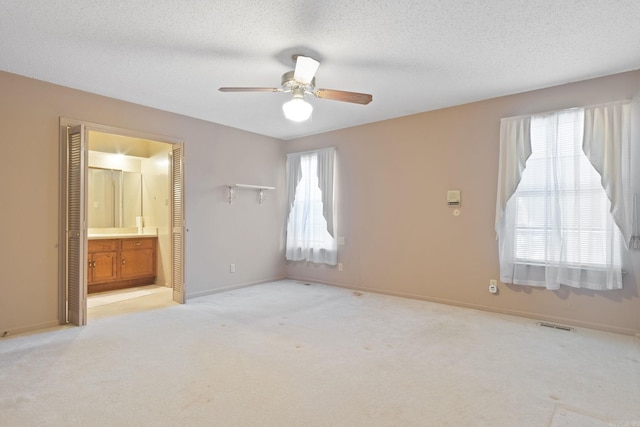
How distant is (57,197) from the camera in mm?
3707

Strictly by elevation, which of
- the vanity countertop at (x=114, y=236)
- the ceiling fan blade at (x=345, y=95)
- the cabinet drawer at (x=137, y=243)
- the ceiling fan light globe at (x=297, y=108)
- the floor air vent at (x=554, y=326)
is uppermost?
the ceiling fan blade at (x=345, y=95)

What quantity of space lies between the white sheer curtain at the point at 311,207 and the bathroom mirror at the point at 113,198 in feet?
9.07

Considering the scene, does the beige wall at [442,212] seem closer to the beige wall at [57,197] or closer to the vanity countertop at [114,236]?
the beige wall at [57,197]

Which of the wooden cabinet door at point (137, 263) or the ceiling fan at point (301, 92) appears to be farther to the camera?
the wooden cabinet door at point (137, 263)

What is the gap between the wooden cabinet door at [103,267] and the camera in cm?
512

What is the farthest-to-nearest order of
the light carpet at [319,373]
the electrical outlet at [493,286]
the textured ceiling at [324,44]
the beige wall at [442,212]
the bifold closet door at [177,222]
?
the bifold closet door at [177,222], the electrical outlet at [493,286], the beige wall at [442,212], the textured ceiling at [324,44], the light carpet at [319,373]

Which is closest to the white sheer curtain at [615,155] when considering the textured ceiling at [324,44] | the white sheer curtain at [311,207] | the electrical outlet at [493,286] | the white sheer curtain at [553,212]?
the white sheer curtain at [553,212]

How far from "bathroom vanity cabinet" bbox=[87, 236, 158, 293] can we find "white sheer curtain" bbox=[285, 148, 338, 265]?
2.33m

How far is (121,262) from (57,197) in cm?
201

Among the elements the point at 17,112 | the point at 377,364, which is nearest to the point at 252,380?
the point at 377,364

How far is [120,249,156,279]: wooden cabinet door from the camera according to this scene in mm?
5500

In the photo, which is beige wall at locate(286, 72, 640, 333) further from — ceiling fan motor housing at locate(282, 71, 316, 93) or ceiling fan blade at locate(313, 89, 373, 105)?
ceiling fan motor housing at locate(282, 71, 316, 93)

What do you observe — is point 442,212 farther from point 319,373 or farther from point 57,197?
point 57,197

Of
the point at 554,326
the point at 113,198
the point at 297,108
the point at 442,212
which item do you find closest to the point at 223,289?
the point at 113,198
